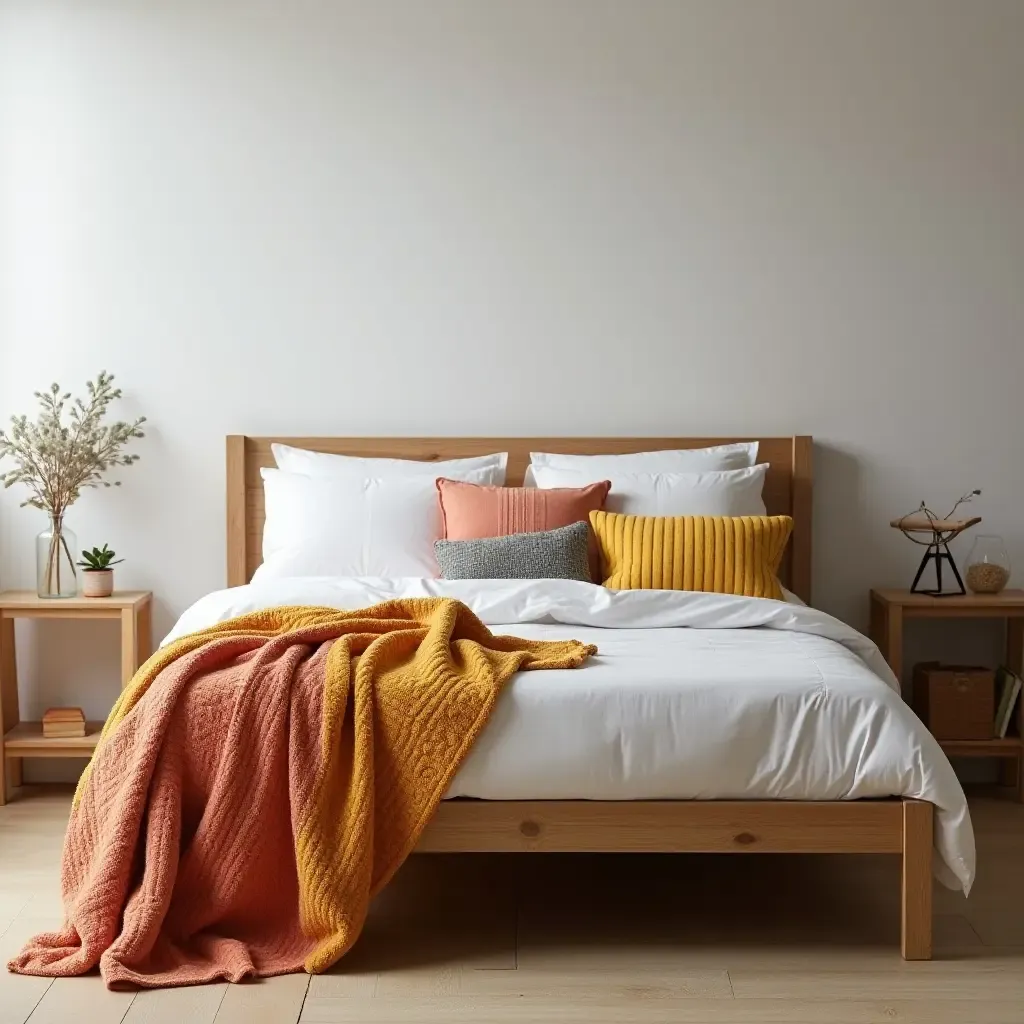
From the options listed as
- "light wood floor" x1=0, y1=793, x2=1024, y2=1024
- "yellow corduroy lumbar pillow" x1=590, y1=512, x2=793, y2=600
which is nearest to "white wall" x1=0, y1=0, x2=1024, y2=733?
"yellow corduroy lumbar pillow" x1=590, y1=512, x2=793, y2=600

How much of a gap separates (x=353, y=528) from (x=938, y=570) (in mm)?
1825

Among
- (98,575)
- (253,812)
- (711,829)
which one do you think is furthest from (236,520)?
(711,829)

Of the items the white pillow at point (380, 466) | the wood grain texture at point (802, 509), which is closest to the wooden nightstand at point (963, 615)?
the wood grain texture at point (802, 509)

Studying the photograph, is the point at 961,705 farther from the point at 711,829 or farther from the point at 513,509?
the point at 711,829

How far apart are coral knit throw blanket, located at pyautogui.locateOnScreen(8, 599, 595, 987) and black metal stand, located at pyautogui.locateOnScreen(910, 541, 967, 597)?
189 centimetres

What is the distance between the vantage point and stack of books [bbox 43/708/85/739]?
13.4ft

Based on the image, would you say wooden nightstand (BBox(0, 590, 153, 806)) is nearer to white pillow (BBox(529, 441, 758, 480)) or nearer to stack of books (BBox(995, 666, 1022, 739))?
white pillow (BBox(529, 441, 758, 480))

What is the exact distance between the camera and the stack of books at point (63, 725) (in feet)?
13.4

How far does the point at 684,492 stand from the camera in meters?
4.05

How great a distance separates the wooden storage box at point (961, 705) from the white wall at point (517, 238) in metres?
0.43

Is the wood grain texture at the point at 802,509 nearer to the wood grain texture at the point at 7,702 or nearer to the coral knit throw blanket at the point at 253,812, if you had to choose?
the coral knit throw blanket at the point at 253,812

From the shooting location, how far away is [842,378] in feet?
14.3

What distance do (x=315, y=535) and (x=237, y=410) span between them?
2.04 feet

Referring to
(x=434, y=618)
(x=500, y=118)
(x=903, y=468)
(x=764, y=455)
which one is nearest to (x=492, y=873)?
(x=434, y=618)
